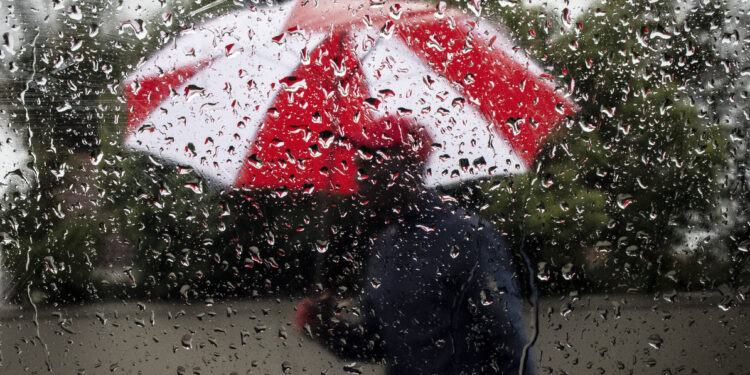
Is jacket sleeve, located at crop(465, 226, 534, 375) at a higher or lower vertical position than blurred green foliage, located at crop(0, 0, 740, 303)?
lower

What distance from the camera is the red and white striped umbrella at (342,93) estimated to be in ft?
2.30

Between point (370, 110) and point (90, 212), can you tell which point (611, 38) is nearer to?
point (370, 110)

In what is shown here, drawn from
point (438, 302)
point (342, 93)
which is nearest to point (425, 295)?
point (438, 302)

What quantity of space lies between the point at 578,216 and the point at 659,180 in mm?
149

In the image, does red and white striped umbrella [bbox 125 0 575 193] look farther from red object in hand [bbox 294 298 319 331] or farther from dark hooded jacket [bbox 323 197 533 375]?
Answer: red object in hand [bbox 294 298 319 331]

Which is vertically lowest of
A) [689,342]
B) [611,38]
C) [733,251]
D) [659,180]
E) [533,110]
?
[689,342]

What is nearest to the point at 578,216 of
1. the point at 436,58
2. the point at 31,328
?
the point at 436,58

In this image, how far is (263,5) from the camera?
70 cm

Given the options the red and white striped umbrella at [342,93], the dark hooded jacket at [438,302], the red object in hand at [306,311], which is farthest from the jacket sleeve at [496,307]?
the red object in hand at [306,311]

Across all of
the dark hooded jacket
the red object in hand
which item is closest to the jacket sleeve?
the dark hooded jacket

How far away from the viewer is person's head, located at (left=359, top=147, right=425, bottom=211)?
72cm

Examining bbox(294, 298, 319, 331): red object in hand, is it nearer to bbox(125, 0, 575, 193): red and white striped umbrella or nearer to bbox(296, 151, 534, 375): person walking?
bbox(296, 151, 534, 375): person walking

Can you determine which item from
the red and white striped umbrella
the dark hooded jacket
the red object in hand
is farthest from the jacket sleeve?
the red object in hand

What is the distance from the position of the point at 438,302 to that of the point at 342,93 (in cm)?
40
